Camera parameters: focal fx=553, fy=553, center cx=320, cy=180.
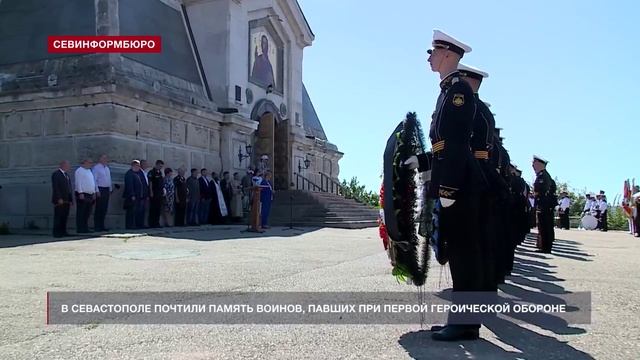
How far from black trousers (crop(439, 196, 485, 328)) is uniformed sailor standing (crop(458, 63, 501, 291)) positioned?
0.09 metres

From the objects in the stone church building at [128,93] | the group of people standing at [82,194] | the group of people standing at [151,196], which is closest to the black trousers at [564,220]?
the stone church building at [128,93]

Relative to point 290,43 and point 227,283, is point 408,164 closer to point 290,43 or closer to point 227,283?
point 227,283

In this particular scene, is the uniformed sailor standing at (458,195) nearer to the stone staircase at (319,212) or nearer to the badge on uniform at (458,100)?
the badge on uniform at (458,100)

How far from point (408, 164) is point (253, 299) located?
74.7 inches

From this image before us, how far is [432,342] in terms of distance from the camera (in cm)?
359

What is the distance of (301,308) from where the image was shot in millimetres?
4535

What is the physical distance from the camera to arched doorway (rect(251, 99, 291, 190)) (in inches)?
896

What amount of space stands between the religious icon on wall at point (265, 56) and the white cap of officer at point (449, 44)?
61.4 ft

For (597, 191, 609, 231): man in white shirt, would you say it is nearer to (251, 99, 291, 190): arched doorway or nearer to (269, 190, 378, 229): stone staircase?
(269, 190, 378, 229): stone staircase

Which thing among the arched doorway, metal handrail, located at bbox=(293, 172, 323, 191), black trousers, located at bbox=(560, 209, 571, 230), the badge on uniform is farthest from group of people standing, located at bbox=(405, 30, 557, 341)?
black trousers, located at bbox=(560, 209, 571, 230)

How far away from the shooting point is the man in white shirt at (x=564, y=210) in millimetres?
24388

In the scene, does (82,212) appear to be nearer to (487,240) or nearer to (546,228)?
(546,228)

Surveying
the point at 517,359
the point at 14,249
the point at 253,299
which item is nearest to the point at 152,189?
the point at 14,249

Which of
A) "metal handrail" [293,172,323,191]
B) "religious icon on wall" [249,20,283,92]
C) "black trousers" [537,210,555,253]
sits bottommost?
"black trousers" [537,210,555,253]
